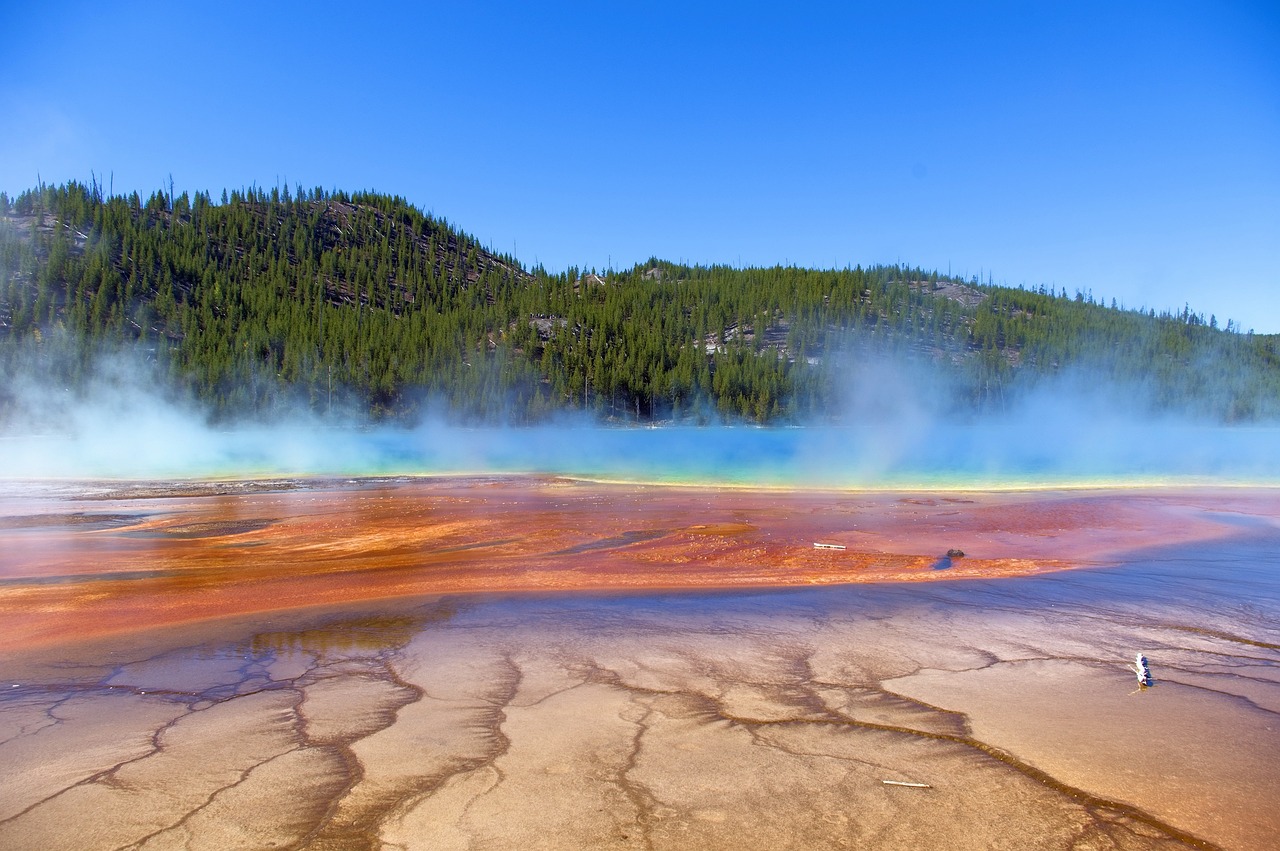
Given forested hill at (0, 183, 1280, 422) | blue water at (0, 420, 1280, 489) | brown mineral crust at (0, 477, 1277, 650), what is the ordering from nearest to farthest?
brown mineral crust at (0, 477, 1277, 650)
blue water at (0, 420, 1280, 489)
forested hill at (0, 183, 1280, 422)

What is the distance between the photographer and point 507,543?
→ 14.0 m

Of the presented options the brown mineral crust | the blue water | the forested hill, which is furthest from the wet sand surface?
the forested hill

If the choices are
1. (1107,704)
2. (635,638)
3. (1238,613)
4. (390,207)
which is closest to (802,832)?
(1107,704)

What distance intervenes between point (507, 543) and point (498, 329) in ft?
335

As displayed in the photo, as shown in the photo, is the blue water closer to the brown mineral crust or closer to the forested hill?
the brown mineral crust

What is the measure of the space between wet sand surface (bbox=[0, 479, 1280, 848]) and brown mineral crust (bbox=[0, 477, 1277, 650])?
5.0 inches

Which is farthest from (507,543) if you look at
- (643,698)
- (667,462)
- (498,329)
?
(498,329)

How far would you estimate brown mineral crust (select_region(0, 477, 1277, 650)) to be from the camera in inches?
391

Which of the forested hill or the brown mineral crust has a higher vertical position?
the forested hill

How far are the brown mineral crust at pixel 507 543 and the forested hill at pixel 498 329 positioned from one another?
69.3 m

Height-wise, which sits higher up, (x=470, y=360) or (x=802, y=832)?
(x=470, y=360)

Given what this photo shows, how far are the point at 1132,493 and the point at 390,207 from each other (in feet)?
581

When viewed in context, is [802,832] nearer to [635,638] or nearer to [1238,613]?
[635,638]

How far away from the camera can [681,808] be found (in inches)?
161
